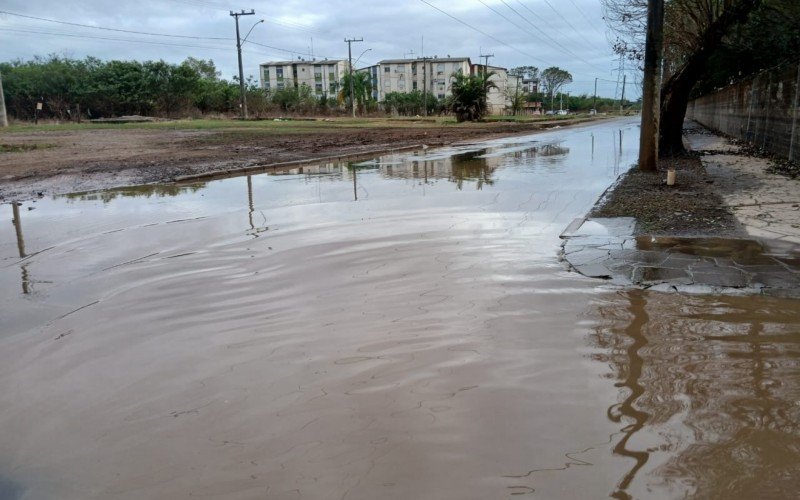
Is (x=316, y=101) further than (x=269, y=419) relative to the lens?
Yes

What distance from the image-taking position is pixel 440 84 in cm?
11788

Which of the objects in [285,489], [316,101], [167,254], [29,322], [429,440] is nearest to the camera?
[285,489]

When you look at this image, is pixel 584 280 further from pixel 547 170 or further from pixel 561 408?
pixel 547 170

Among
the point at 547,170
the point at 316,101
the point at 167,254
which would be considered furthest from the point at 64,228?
the point at 316,101

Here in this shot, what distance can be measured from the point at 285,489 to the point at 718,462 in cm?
210

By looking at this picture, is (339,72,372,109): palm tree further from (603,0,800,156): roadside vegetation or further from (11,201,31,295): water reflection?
(11,201,31,295): water reflection

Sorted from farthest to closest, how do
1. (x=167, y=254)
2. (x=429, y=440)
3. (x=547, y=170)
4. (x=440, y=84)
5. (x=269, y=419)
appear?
(x=440, y=84) < (x=547, y=170) < (x=167, y=254) < (x=269, y=419) < (x=429, y=440)

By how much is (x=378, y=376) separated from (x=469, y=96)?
51.1 metres

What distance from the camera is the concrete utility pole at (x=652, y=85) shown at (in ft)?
39.4

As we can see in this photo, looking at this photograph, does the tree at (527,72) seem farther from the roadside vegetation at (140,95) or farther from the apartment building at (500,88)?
the roadside vegetation at (140,95)

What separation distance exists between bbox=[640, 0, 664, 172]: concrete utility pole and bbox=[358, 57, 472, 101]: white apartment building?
348 ft

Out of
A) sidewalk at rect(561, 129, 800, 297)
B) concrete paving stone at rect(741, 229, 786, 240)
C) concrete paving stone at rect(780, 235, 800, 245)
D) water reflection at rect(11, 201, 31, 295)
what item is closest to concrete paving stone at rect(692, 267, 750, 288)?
sidewalk at rect(561, 129, 800, 297)

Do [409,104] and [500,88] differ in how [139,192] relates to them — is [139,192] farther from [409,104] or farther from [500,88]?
[500,88]

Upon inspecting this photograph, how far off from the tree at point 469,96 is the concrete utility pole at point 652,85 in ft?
132
